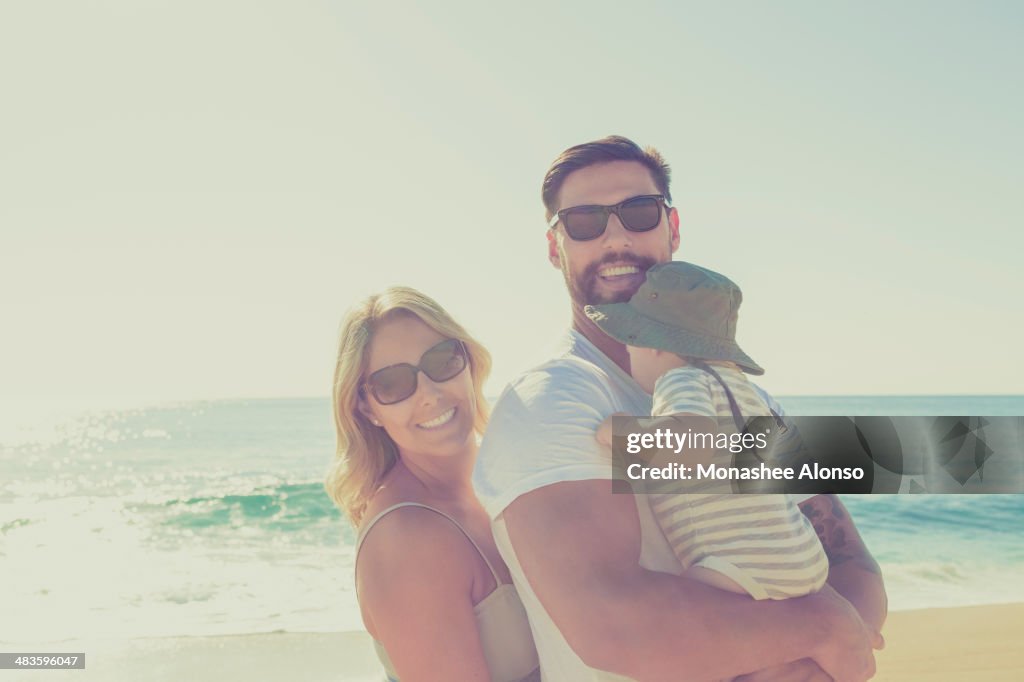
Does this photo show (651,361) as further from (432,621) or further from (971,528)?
(971,528)

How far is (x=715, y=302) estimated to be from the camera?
2361 millimetres

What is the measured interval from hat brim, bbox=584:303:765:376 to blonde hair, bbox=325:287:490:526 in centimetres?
76

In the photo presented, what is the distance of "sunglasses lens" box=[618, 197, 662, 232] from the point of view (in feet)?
8.76

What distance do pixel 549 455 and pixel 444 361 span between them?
1.12 m

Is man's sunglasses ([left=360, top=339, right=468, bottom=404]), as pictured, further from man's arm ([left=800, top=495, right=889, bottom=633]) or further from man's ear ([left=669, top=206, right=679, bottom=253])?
man's arm ([left=800, top=495, right=889, bottom=633])

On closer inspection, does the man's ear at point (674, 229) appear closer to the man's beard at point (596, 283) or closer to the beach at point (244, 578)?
the man's beard at point (596, 283)

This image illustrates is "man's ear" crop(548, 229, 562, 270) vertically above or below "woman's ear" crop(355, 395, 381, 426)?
above

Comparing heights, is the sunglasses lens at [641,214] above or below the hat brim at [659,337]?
above

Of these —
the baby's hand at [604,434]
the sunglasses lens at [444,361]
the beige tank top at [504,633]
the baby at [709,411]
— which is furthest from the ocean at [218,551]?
the baby's hand at [604,434]

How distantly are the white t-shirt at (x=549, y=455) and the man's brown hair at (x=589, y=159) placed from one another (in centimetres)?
86

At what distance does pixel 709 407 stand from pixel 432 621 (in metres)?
0.95

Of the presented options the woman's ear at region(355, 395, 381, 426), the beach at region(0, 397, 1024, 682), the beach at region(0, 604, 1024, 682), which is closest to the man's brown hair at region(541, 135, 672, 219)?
the woman's ear at region(355, 395, 381, 426)

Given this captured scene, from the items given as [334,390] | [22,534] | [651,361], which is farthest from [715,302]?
[22,534]

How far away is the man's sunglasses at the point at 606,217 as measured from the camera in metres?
2.67
